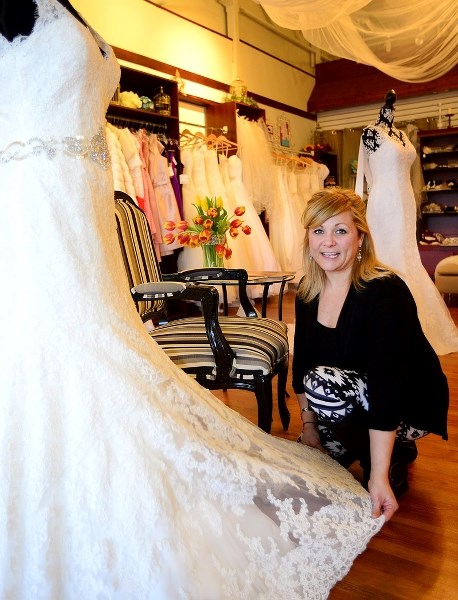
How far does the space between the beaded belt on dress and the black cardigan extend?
32.8 inches

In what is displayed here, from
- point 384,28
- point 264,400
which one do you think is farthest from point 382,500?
point 384,28

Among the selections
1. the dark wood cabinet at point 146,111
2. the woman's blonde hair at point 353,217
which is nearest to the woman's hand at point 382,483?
the woman's blonde hair at point 353,217

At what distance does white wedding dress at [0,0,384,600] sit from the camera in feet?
3.30

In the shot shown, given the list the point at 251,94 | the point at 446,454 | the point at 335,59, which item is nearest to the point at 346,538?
the point at 446,454

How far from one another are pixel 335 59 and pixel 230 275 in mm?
6823

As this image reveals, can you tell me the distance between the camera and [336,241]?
1.59m

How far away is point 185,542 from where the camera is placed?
1062 millimetres

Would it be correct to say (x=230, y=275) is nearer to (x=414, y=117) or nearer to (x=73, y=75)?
(x=73, y=75)

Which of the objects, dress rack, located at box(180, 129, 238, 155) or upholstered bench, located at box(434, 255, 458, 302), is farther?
dress rack, located at box(180, 129, 238, 155)

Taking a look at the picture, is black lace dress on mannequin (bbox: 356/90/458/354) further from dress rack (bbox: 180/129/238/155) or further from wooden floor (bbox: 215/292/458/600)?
dress rack (bbox: 180/129/238/155)

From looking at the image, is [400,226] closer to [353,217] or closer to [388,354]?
[353,217]

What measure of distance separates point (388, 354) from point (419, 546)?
53 cm

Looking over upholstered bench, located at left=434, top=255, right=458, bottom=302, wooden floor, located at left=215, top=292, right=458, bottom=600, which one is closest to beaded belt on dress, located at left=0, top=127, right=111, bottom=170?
wooden floor, located at left=215, top=292, right=458, bottom=600

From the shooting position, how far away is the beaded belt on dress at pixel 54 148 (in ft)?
3.69
